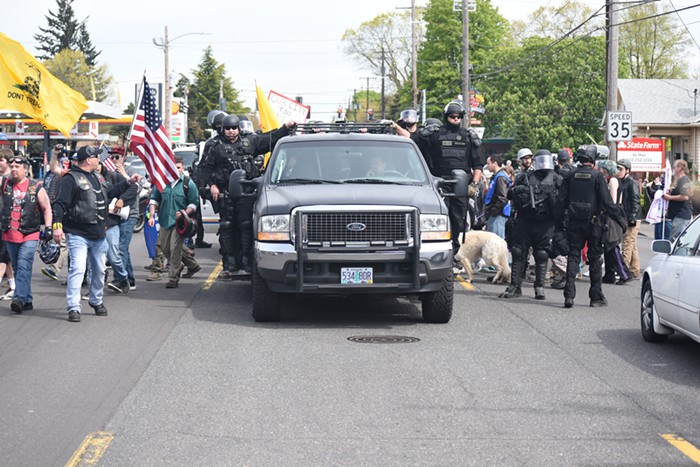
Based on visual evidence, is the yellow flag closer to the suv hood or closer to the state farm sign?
the suv hood

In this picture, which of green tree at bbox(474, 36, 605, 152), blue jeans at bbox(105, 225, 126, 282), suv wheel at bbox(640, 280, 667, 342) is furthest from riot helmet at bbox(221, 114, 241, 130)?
green tree at bbox(474, 36, 605, 152)

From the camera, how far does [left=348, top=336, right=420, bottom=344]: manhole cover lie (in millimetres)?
10141

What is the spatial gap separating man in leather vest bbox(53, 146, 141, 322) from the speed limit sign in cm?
1559

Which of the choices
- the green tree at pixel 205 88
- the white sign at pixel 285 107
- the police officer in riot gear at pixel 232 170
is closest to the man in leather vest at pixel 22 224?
the police officer in riot gear at pixel 232 170

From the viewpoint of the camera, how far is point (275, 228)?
10.9 m

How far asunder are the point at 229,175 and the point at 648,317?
628cm

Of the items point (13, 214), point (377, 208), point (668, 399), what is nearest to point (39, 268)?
point (13, 214)

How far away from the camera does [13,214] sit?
1228 centimetres

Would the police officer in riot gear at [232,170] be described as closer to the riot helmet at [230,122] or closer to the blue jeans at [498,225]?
the riot helmet at [230,122]

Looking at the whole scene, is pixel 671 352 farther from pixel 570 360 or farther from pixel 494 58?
pixel 494 58

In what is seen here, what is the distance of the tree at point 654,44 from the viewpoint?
260ft

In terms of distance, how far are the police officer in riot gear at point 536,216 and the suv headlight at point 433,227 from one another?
2844 millimetres

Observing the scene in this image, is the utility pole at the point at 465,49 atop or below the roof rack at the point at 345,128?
atop

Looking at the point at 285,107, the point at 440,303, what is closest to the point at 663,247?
the point at 440,303
